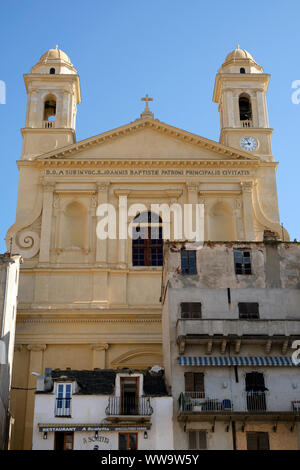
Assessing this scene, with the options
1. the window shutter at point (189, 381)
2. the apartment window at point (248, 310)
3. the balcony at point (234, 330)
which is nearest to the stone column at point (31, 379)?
the window shutter at point (189, 381)

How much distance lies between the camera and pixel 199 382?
29.2 m

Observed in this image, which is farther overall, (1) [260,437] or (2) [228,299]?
(2) [228,299]

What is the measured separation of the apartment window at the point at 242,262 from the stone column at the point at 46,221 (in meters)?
12.8

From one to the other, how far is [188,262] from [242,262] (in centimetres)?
232

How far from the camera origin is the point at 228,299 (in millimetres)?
31281

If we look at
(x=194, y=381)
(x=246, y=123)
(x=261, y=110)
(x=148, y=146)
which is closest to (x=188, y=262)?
(x=194, y=381)

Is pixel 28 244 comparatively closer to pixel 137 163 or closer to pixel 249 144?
pixel 137 163

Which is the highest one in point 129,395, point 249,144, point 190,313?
point 249,144

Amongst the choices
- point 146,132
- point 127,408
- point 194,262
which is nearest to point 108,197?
point 146,132

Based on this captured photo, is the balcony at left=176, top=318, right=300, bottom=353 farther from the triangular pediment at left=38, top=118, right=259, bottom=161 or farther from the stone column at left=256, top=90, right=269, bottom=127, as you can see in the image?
the stone column at left=256, top=90, right=269, bottom=127

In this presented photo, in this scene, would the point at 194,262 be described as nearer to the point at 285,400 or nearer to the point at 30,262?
→ the point at 285,400

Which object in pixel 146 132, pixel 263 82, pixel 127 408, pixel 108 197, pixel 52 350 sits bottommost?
pixel 127 408
